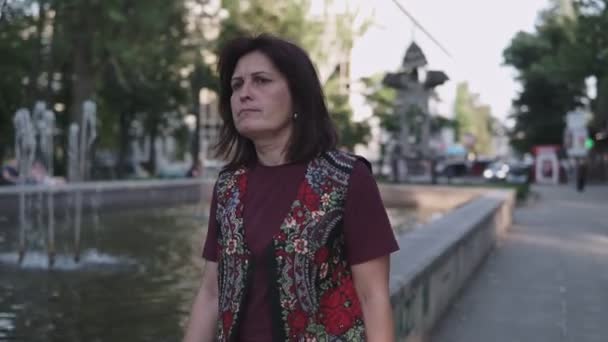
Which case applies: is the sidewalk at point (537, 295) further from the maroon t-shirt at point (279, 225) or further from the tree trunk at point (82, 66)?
the tree trunk at point (82, 66)

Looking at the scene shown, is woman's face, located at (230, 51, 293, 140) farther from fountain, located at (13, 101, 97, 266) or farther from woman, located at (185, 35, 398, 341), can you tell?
fountain, located at (13, 101, 97, 266)

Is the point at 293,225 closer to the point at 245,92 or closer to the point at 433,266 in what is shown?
the point at 245,92

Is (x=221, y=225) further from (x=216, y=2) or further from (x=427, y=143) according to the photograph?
(x=216, y=2)

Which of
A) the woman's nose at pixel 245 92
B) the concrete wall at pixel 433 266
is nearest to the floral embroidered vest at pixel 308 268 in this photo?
the woman's nose at pixel 245 92

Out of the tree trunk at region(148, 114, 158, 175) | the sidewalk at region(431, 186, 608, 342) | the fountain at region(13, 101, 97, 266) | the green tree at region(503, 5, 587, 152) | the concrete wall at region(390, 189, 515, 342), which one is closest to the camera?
the concrete wall at region(390, 189, 515, 342)

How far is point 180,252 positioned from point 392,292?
9522 mm

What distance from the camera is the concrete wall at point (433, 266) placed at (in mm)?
6238

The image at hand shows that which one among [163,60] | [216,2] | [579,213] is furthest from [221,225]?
[216,2]

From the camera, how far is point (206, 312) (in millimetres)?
2846

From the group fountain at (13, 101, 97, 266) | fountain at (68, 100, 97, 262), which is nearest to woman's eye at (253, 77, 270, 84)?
fountain at (13, 101, 97, 266)

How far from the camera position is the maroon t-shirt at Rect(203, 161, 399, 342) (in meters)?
2.57

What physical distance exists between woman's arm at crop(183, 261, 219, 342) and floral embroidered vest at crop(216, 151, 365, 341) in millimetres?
149

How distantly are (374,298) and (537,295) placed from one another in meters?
7.99

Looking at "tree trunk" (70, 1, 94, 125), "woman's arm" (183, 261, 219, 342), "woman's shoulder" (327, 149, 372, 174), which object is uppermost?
"tree trunk" (70, 1, 94, 125)
